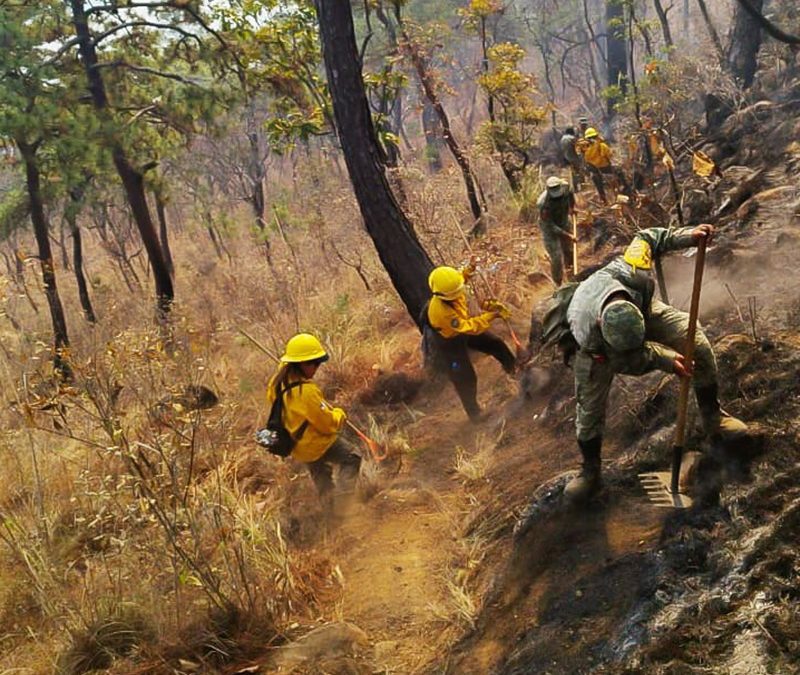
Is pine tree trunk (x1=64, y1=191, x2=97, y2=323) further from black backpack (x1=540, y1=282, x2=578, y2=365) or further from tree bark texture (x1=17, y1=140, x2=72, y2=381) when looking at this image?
black backpack (x1=540, y1=282, x2=578, y2=365)

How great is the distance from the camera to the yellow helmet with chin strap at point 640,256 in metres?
3.11

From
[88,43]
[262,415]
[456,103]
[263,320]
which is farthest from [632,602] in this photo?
[456,103]

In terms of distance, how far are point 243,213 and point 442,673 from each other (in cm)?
2290

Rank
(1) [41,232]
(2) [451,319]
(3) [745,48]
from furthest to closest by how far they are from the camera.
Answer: (3) [745,48] → (1) [41,232] → (2) [451,319]

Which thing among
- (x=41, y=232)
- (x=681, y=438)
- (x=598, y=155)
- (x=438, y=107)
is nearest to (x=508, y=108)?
(x=438, y=107)

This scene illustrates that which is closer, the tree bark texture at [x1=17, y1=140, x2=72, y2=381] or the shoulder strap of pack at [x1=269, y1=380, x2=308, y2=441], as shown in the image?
the shoulder strap of pack at [x1=269, y1=380, x2=308, y2=441]

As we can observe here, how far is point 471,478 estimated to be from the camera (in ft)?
15.4

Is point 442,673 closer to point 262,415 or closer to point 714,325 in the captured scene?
point 714,325

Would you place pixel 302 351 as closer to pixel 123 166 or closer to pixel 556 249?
pixel 556 249

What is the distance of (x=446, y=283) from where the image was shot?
529 cm

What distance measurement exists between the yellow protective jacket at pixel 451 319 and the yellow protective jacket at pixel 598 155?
186 inches

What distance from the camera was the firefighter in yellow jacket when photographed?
4.43m

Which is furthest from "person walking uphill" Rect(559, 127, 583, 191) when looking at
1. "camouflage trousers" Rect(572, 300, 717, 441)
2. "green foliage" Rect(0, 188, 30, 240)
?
"green foliage" Rect(0, 188, 30, 240)

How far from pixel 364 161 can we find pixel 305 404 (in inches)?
Result: 104
